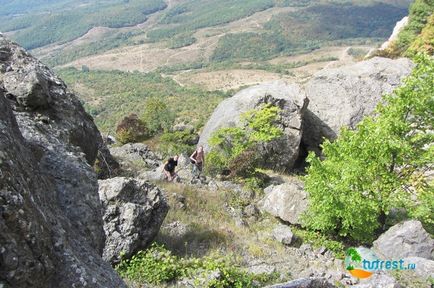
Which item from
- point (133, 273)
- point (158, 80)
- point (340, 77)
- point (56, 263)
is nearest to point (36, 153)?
point (56, 263)

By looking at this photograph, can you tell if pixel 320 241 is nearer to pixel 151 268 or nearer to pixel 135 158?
pixel 151 268

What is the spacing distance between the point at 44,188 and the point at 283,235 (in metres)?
9.03

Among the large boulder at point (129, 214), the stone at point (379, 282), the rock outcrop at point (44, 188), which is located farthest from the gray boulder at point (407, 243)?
the rock outcrop at point (44, 188)

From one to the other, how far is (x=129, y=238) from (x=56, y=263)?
17.4 ft

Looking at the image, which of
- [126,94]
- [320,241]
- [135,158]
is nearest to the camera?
[320,241]

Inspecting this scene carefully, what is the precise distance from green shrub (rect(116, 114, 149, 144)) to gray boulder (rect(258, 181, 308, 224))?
21.1 meters

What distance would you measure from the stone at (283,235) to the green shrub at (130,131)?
23225mm

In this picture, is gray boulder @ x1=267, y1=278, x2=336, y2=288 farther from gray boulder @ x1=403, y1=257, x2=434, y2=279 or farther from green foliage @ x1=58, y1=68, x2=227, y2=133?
green foliage @ x1=58, y1=68, x2=227, y2=133

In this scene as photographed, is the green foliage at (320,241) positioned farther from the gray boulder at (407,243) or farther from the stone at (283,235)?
the gray boulder at (407,243)

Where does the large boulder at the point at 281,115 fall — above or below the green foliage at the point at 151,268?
below

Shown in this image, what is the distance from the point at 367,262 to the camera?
34.5ft

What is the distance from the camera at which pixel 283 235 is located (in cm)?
1250

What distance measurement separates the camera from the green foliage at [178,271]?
27.0 feet

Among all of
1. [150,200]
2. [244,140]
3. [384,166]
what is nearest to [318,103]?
[244,140]
